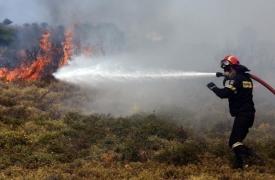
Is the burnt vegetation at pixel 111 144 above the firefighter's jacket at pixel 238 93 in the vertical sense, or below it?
below

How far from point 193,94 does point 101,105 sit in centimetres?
524

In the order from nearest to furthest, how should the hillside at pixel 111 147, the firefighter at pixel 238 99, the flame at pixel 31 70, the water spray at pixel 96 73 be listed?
the hillside at pixel 111 147 < the firefighter at pixel 238 99 < the flame at pixel 31 70 < the water spray at pixel 96 73

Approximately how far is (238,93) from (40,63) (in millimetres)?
14225

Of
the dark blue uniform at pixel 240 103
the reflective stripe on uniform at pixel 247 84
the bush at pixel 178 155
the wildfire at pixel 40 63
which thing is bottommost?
the bush at pixel 178 155

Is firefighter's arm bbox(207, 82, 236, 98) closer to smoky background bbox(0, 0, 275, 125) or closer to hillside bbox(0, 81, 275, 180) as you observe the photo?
hillside bbox(0, 81, 275, 180)

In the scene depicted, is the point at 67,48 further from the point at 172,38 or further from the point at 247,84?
the point at 247,84

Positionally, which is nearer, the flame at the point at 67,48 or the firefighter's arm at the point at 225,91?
the firefighter's arm at the point at 225,91

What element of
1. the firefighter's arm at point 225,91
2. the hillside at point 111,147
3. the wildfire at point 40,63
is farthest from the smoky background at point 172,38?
the firefighter's arm at point 225,91

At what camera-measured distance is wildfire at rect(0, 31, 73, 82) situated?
22.9 meters

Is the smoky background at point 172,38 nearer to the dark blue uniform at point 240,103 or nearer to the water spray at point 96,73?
the water spray at point 96,73

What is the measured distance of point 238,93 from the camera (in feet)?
37.4

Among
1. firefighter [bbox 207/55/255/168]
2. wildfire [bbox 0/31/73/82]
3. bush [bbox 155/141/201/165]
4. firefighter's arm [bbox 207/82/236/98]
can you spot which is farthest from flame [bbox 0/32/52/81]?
firefighter's arm [bbox 207/82/236/98]

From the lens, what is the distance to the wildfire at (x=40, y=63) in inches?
901

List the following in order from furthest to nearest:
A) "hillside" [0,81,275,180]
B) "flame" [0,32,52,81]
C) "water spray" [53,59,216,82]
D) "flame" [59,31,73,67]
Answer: "flame" [59,31,73,67]
"water spray" [53,59,216,82]
"flame" [0,32,52,81]
"hillside" [0,81,275,180]
